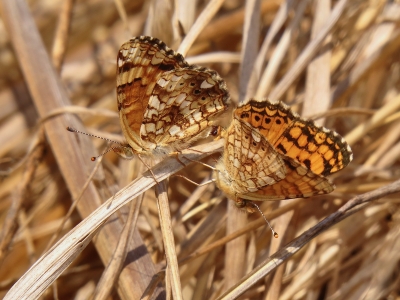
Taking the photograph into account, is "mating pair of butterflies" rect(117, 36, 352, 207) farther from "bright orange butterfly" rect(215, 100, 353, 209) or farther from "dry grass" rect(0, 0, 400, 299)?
"dry grass" rect(0, 0, 400, 299)

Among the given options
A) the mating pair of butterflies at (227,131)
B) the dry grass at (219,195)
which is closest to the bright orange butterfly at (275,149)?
the mating pair of butterflies at (227,131)

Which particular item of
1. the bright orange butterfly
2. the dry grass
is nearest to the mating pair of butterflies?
the bright orange butterfly

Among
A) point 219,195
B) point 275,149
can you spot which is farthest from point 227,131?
point 219,195

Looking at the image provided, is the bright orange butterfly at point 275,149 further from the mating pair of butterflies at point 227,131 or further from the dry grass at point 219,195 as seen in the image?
the dry grass at point 219,195

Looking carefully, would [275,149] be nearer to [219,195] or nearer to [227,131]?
[227,131]

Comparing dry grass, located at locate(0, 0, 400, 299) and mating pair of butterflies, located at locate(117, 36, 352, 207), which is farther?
dry grass, located at locate(0, 0, 400, 299)

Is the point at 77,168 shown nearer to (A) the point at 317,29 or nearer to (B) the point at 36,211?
(B) the point at 36,211
